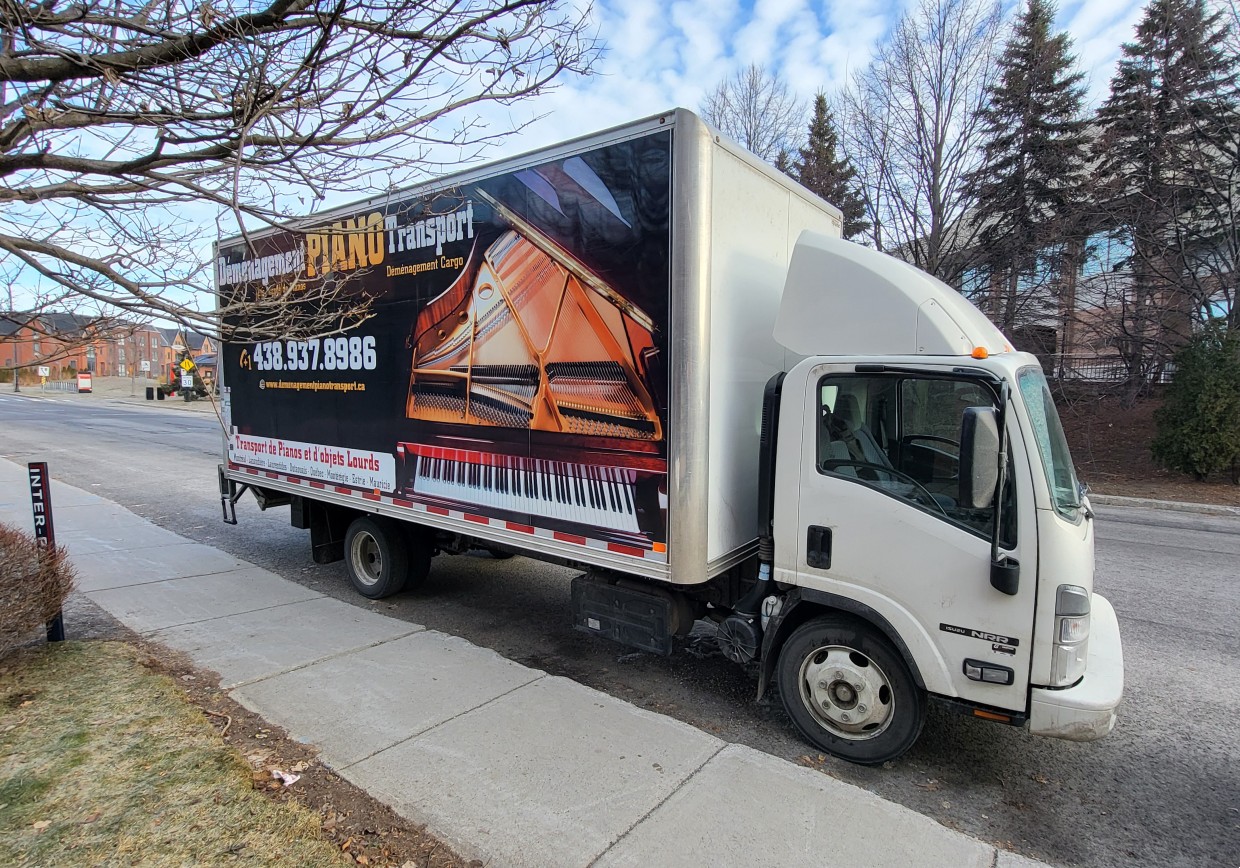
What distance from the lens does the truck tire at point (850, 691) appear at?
3367mm

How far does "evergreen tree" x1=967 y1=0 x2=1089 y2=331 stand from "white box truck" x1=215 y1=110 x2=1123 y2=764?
1331 centimetres

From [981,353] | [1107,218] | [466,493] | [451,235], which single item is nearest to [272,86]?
[451,235]

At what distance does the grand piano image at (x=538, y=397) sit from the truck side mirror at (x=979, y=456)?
58.1 inches

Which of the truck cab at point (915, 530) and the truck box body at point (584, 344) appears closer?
the truck cab at point (915, 530)

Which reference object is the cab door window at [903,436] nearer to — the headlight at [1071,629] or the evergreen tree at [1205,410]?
the headlight at [1071,629]

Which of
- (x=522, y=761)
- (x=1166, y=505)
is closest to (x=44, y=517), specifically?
(x=522, y=761)

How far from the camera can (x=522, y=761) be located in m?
3.37

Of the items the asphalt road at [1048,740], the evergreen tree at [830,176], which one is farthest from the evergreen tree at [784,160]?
the asphalt road at [1048,740]

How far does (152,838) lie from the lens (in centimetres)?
270

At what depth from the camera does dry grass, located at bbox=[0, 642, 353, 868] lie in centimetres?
263

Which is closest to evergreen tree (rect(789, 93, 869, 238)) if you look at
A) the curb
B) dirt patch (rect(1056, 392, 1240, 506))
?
dirt patch (rect(1056, 392, 1240, 506))

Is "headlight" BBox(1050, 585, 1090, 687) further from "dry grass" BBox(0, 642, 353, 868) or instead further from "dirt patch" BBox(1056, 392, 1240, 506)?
"dirt patch" BBox(1056, 392, 1240, 506)

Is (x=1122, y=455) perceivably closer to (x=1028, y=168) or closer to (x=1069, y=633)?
(x=1028, y=168)

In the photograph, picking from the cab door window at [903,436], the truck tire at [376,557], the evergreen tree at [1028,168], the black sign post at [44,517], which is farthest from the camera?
the evergreen tree at [1028,168]
